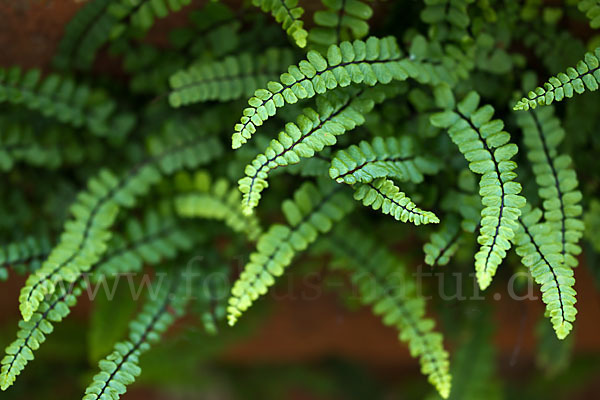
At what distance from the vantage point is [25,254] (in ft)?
6.68

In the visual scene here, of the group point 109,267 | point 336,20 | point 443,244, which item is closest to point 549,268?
point 443,244

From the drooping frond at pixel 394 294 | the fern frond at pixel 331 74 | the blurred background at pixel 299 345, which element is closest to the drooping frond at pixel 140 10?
the blurred background at pixel 299 345

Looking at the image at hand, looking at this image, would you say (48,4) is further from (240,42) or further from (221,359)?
(221,359)

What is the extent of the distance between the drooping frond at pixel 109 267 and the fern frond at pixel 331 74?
0.80 m

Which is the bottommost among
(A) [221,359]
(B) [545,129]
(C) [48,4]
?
(A) [221,359]

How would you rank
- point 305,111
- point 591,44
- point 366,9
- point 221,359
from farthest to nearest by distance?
point 221,359, point 591,44, point 366,9, point 305,111

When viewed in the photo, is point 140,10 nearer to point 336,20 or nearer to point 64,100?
point 64,100

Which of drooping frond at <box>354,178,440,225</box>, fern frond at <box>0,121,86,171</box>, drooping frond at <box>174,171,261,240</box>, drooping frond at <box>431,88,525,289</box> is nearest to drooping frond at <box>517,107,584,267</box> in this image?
drooping frond at <box>431,88,525,289</box>

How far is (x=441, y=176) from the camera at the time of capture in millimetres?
2064

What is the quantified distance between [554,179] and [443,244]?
17.4 inches

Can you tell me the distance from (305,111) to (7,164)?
131 cm

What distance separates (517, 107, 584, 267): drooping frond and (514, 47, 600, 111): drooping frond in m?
0.28

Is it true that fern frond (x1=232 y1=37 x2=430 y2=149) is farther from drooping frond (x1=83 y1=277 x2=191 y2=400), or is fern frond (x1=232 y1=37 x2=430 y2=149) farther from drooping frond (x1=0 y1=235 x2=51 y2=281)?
drooping frond (x1=0 y1=235 x2=51 y2=281)

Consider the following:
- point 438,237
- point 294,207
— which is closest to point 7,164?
point 294,207
